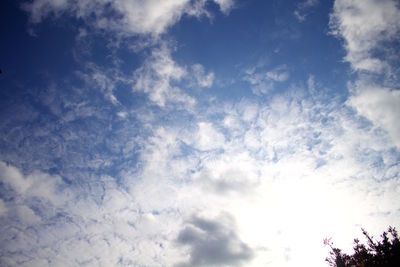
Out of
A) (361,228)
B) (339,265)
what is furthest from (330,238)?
(361,228)

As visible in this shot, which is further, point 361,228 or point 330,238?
point 330,238

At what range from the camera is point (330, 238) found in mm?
27719

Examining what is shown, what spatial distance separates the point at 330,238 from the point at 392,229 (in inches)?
265

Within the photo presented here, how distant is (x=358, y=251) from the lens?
23922mm

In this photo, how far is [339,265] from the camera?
85.8 ft

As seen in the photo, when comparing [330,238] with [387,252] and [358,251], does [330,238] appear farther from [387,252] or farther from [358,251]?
[387,252]

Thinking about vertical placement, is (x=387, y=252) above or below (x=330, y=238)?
below

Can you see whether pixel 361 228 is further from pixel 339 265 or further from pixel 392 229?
pixel 339 265

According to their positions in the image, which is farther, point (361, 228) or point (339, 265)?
point (339, 265)

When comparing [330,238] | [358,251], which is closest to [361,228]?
[358,251]

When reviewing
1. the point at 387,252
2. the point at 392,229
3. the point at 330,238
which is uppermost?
the point at 330,238

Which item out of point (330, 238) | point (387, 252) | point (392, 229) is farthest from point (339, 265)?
point (392, 229)

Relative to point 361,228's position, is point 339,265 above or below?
below

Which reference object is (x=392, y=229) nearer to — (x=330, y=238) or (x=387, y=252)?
(x=387, y=252)
